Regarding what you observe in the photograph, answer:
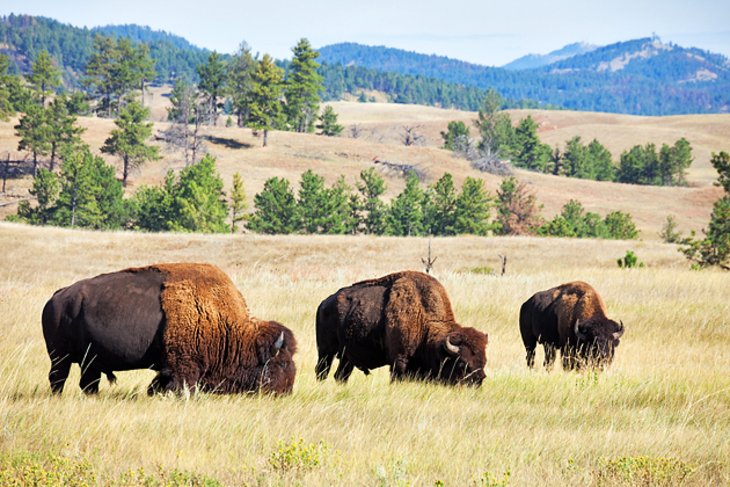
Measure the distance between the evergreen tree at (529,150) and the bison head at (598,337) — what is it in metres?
101

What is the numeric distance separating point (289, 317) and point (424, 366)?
5.87 meters

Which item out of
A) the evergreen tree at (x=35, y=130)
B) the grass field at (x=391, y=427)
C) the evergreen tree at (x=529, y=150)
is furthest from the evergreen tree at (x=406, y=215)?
the evergreen tree at (x=529, y=150)

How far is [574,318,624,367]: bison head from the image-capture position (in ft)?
34.1

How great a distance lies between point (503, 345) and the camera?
1316 cm

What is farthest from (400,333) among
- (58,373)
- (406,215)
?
(406,215)

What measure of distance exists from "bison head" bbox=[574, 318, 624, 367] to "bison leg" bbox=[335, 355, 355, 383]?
131 inches

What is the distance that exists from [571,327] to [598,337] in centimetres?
71

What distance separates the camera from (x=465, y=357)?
27.1ft

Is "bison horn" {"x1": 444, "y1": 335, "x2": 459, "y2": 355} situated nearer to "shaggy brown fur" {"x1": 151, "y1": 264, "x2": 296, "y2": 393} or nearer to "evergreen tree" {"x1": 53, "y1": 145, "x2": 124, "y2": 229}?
"shaggy brown fur" {"x1": 151, "y1": 264, "x2": 296, "y2": 393}

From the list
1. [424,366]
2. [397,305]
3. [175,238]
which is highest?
[397,305]

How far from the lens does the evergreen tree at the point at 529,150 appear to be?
110 m

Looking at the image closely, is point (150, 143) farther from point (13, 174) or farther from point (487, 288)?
point (487, 288)

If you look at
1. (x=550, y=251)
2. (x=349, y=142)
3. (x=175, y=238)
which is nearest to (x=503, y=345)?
(x=550, y=251)

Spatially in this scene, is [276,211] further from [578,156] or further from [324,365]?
[578,156]
